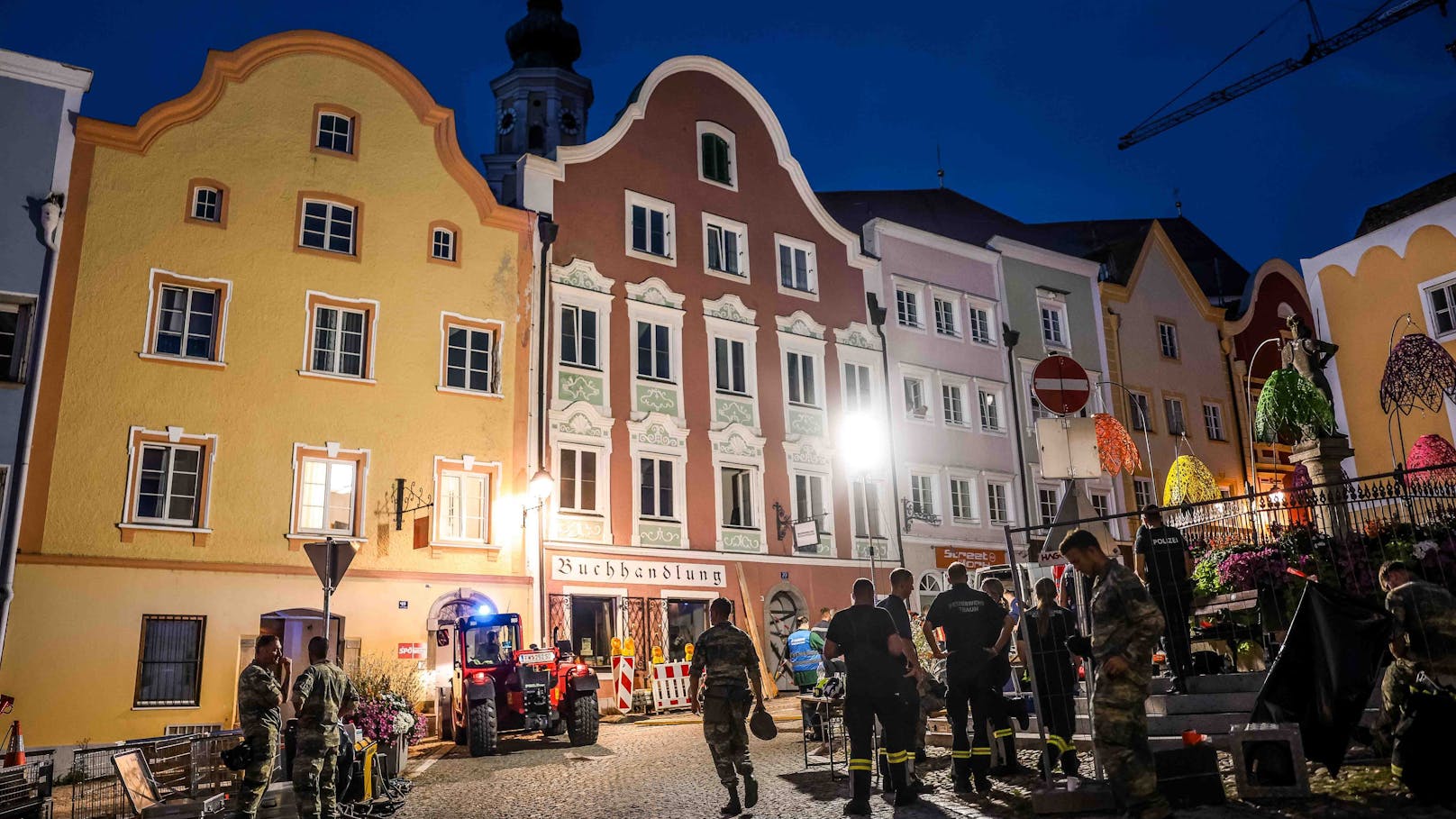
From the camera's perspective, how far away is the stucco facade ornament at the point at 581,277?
24.8m

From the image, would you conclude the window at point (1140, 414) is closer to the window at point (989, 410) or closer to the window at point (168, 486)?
the window at point (989, 410)

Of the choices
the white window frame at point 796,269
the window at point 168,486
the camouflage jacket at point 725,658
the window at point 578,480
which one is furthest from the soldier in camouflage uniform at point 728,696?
the white window frame at point 796,269

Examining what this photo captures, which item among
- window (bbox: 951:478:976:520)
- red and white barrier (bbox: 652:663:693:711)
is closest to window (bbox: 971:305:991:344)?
window (bbox: 951:478:976:520)

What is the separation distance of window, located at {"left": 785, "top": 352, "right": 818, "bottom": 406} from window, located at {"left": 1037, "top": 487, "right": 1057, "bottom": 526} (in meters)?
8.91

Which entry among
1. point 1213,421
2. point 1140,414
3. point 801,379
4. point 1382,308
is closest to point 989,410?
point 1140,414

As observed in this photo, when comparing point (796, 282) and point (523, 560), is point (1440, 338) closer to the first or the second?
point (796, 282)

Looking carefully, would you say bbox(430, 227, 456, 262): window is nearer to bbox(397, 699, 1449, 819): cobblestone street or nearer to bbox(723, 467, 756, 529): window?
bbox(723, 467, 756, 529): window

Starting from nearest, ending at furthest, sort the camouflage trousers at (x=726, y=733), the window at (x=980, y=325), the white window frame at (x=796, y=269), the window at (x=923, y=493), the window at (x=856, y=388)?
the camouflage trousers at (x=726, y=733), the white window frame at (x=796, y=269), the window at (x=856, y=388), the window at (x=923, y=493), the window at (x=980, y=325)

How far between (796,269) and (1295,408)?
51.1 feet

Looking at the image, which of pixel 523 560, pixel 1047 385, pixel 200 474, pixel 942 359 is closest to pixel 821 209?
pixel 942 359

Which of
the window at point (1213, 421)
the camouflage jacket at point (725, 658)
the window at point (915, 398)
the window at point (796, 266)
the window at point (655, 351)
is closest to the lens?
the camouflage jacket at point (725, 658)

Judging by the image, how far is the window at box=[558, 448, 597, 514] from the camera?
2380 cm

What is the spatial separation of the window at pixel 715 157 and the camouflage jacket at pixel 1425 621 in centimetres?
2253

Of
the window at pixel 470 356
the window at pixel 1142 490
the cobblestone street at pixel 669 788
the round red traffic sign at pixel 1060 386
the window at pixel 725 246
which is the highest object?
the window at pixel 725 246
